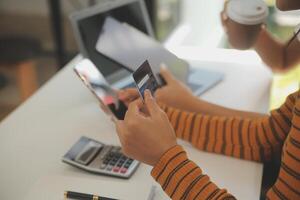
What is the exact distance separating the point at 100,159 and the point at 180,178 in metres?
0.22

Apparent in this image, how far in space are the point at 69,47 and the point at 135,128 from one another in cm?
214

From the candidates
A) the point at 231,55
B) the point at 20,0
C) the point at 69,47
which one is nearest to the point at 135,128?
the point at 231,55

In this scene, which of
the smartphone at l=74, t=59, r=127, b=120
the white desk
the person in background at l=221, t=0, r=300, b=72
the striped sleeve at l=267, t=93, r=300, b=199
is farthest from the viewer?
the person in background at l=221, t=0, r=300, b=72

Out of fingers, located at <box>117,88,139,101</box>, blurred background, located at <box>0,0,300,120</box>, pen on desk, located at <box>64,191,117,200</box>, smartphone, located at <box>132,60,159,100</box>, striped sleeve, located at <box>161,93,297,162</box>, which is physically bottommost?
blurred background, located at <box>0,0,300,120</box>

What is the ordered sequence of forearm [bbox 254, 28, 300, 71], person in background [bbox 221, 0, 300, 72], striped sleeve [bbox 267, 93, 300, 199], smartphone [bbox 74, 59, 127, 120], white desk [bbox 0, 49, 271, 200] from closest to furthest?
striped sleeve [bbox 267, 93, 300, 199], white desk [bbox 0, 49, 271, 200], smartphone [bbox 74, 59, 127, 120], person in background [bbox 221, 0, 300, 72], forearm [bbox 254, 28, 300, 71]

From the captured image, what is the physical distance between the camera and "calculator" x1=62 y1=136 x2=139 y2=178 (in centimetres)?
80

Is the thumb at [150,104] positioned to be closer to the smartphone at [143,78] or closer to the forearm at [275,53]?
the smartphone at [143,78]

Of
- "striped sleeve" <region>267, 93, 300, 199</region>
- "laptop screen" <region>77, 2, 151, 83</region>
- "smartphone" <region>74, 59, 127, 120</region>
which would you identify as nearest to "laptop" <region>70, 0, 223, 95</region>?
"laptop screen" <region>77, 2, 151, 83</region>

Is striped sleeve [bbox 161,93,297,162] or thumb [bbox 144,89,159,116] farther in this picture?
striped sleeve [bbox 161,93,297,162]

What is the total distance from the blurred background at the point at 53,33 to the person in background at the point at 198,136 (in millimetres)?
656

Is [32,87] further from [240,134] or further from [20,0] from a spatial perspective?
[240,134]

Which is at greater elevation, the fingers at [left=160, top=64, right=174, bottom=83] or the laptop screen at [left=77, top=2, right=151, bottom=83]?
the laptop screen at [left=77, top=2, right=151, bottom=83]

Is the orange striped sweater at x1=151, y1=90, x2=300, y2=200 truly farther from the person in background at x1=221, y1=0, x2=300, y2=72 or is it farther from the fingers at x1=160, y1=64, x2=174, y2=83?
the person in background at x1=221, y1=0, x2=300, y2=72

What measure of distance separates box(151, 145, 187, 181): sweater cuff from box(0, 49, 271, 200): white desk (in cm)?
10
